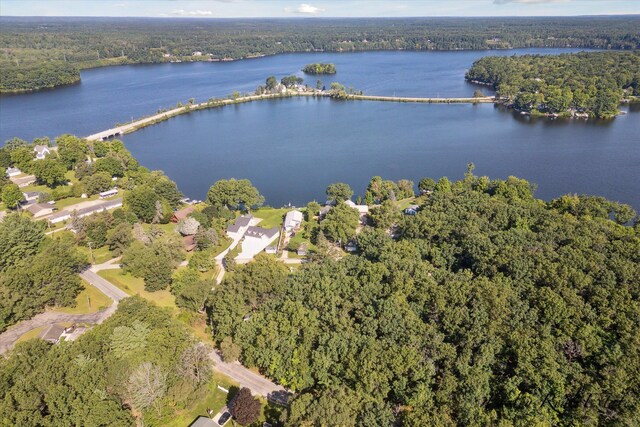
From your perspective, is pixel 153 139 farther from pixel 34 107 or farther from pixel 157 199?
pixel 34 107

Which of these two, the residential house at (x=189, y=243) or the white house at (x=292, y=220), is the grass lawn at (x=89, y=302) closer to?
the residential house at (x=189, y=243)

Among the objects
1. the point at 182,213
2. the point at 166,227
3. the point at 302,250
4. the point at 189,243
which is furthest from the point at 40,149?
the point at 302,250

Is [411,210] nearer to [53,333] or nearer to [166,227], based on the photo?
[166,227]

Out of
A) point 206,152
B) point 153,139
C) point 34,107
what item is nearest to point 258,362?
point 206,152

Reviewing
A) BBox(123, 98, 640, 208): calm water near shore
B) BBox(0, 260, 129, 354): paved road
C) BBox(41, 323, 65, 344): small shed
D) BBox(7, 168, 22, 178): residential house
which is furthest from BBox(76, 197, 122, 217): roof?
BBox(7, 168, 22, 178): residential house

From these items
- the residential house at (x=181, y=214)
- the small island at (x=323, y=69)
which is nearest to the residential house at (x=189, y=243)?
the residential house at (x=181, y=214)

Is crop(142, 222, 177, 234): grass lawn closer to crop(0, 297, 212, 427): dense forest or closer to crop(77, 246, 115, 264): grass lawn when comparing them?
crop(77, 246, 115, 264): grass lawn
